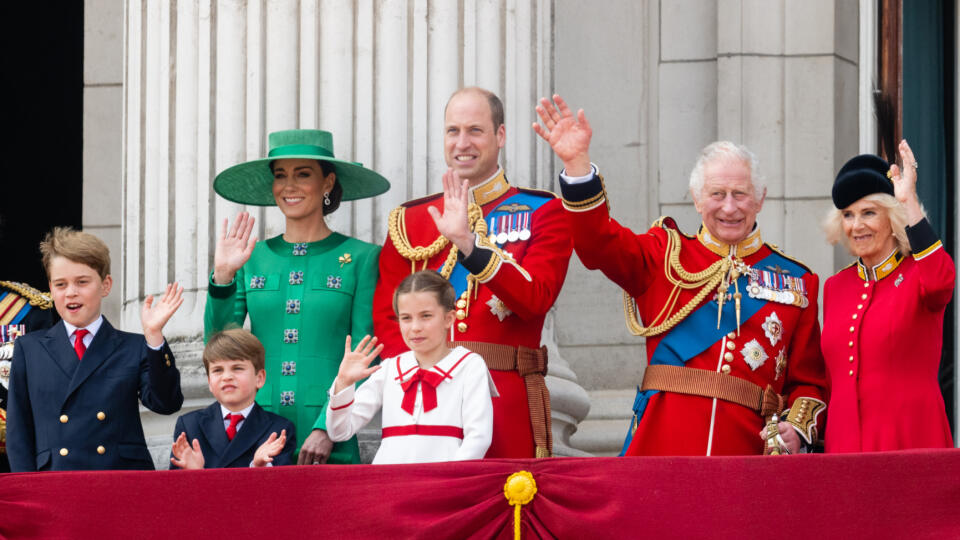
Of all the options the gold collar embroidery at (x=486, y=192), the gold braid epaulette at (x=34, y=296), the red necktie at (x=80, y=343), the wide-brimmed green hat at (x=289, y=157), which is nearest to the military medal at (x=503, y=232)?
the gold collar embroidery at (x=486, y=192)

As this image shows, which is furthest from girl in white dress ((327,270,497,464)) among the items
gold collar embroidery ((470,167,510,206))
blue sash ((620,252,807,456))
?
blue sash ((620,252,807,456))

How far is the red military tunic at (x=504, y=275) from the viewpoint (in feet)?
17.5

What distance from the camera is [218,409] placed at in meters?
5.48

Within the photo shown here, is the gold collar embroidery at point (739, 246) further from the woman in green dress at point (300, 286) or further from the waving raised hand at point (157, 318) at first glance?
the waving raised hand at point (157, 318)

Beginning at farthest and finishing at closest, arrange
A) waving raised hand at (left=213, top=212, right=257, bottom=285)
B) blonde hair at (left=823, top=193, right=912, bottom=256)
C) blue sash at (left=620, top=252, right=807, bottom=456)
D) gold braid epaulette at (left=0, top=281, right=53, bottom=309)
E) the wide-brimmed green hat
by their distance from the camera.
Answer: gold braid epaulette at (left=0, top=281, right=53, bottom=309)
the wide-brimmed green hat
waving raised hand at (left=213, top=212, right=257, bottom=285)
blue sash at (left=620, top=252, right=807, bottom=456)
blonde hair at (left=823, top=193, right=912, bottom=256)

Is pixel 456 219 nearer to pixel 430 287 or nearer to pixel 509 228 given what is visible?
pixel 430 287

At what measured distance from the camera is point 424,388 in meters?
5.11

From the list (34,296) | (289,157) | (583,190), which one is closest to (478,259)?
(583,190)

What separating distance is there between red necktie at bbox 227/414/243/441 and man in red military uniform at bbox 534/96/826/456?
44.7 inches

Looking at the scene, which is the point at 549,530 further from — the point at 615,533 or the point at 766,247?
the point at 766,247

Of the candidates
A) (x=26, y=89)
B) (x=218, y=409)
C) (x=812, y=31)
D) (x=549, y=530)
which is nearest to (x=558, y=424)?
(x=218, y=409)

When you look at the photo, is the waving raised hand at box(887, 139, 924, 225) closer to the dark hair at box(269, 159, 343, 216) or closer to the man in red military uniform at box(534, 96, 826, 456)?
the man in red military uniform at box(534, 96, 826, 456)

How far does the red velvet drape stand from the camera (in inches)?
181

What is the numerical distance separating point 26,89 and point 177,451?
485 centimetres
